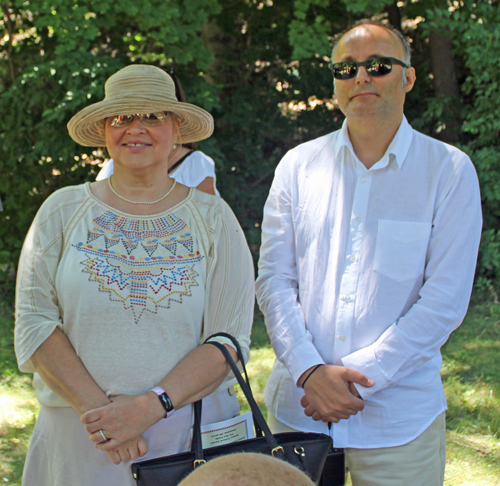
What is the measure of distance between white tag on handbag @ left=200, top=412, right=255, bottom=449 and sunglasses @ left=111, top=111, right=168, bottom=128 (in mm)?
1092

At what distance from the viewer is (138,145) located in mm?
2027

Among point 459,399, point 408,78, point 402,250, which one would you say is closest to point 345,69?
point 408,78

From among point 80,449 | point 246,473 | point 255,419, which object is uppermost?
point 246,473

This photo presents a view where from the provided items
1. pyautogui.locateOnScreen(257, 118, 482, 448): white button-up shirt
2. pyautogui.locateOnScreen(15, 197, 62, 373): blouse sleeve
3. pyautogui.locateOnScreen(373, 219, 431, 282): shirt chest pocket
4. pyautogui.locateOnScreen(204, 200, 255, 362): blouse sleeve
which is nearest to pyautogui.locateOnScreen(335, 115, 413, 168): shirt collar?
pyautogui.locateOnScreen(257, 118, 482, 448): white button-up shirt

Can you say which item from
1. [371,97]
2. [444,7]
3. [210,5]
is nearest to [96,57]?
[210,5]

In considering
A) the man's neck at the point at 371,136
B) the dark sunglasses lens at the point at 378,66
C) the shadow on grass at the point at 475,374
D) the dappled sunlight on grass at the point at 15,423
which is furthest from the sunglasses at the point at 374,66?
the dappled sunlight on grass at the point at 15,423

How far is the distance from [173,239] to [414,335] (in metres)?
0.92

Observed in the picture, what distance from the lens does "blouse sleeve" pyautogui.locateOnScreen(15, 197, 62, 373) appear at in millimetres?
1840

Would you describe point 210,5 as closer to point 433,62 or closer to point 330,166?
point 433,62

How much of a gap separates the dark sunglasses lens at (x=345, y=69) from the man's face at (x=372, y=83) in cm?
2

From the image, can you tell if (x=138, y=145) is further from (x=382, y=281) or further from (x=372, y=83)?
(x=382, y=281)

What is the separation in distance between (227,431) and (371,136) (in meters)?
1.22

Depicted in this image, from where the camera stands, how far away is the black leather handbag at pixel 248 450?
1.62m

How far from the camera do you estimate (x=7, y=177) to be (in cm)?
626
